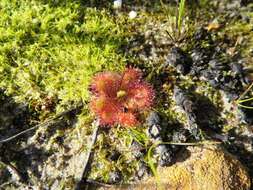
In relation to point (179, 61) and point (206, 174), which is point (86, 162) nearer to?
point (206, 174)

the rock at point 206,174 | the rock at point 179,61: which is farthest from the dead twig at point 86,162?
the rock at point 179,61

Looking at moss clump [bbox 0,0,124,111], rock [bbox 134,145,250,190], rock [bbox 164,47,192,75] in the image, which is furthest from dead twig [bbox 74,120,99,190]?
rock [bbox 164,47,192,75]

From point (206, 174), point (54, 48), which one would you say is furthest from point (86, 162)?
point (54, 48)

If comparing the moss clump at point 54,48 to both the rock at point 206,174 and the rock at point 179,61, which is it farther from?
the rock at point 206,174

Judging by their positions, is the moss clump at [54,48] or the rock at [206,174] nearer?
the rock at [206,174]

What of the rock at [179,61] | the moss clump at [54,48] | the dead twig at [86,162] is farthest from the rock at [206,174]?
the moss clump at [54,48]

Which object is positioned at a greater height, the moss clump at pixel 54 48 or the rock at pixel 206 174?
the moss clump at pixel 54 48

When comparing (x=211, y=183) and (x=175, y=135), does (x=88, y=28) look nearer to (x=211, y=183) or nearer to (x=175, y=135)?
(x=175, y=135)

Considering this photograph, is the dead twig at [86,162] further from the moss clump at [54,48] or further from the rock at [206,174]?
the rock at [206,174]

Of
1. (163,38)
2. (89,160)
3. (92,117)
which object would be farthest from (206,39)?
(89,160)
